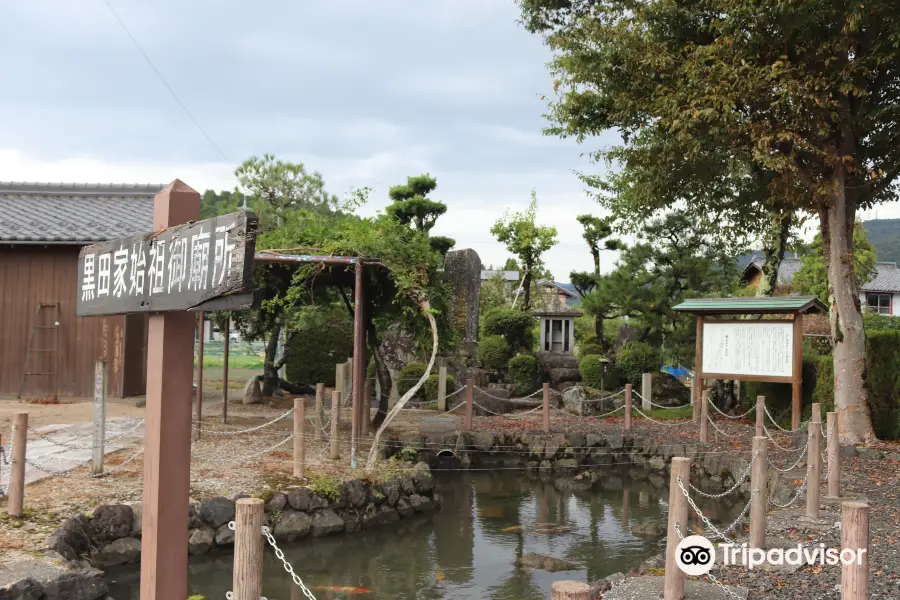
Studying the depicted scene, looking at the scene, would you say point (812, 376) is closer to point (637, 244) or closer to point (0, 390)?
point (637, 244)

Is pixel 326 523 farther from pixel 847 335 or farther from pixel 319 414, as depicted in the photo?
pixel 847 335

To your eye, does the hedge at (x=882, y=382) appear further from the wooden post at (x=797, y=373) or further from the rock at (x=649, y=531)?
the rock at (x=649, y=531)

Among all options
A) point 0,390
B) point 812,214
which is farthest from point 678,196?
point 0,390

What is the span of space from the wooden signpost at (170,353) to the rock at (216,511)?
16.9ft

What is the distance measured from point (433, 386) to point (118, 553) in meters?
12.8

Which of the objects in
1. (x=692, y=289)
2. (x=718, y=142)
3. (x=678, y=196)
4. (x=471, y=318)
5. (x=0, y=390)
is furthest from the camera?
(x=471, y=318)

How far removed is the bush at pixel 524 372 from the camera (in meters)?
21.1

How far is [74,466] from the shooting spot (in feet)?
31.6

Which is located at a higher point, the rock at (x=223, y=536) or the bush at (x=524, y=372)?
the bush at (x=524, y=372)

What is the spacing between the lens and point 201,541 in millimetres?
8492

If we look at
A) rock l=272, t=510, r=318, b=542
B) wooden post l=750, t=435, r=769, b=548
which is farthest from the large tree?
rock l=272, t=510, r=318, b=542

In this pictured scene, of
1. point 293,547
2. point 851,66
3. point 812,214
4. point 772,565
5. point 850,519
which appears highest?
point 851,66

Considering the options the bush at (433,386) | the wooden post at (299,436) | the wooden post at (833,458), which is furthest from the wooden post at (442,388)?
the wooden post at (833,458)

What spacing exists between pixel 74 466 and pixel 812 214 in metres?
13.4
